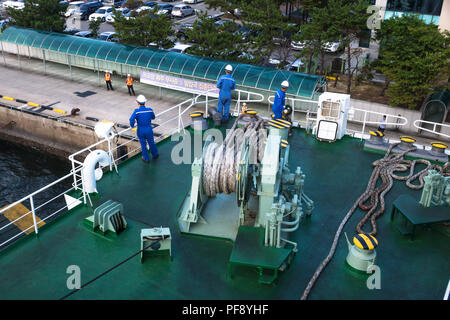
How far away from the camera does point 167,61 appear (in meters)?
29.8

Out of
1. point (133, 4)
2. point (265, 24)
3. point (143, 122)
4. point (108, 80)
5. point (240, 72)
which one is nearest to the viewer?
point (143, 122)

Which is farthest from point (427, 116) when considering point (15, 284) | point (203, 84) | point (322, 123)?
point (15, 284)

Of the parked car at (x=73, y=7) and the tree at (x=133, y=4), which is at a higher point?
the tree at (x=133, y=4)

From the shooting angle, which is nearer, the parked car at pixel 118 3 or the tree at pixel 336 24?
the tree at pixel 336 24

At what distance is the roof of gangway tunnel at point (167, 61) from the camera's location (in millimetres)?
26531

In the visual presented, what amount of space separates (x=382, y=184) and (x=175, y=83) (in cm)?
1936

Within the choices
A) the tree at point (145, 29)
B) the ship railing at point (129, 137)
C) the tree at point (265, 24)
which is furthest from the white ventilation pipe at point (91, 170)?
the tree at point (145, 29)

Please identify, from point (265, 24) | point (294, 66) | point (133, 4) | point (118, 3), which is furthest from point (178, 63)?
point (118, 3)

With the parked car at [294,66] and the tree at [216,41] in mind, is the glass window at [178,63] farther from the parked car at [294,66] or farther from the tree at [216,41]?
the parked car at [294,66]

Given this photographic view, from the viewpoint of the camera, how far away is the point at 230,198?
11898 mm

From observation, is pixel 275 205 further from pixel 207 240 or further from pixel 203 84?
pixel 203 84

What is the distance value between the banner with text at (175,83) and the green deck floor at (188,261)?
16787 millimetres

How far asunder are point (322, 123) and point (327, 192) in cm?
361

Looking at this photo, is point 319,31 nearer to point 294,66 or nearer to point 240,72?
point 294,66
